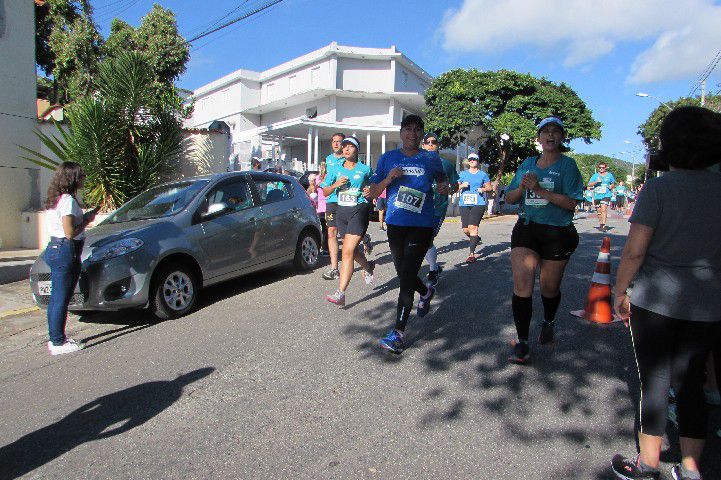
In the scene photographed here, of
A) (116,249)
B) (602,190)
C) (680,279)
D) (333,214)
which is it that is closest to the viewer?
(680,279)

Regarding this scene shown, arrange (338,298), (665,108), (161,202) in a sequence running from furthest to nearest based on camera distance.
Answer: (665,108), (161,202), (338,298)

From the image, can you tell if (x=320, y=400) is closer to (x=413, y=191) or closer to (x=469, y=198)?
(x=413, y=191)

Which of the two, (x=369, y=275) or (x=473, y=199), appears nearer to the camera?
(x=369, y=275)

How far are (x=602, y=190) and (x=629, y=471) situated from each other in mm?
13097

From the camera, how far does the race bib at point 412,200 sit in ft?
14.1

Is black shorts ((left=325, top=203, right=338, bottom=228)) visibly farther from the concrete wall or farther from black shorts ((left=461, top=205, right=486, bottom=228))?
the concrete wall

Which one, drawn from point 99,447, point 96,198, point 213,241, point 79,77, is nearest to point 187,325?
point 213,241

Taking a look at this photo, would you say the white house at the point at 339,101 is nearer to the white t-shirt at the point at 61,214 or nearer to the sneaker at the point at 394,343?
the white t-shirt at the point at 61,214

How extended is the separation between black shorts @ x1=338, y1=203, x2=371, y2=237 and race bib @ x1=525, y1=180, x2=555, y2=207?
2.25m

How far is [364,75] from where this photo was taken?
33.3m

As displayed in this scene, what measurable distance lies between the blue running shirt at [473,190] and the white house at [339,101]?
1912 centimetres

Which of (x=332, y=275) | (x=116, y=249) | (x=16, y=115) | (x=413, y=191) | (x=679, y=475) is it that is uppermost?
(x=16, y=115)

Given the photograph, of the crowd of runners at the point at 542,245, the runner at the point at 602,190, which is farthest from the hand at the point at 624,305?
the runner at the point at 602,190

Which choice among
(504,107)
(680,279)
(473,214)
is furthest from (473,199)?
(504,107)
